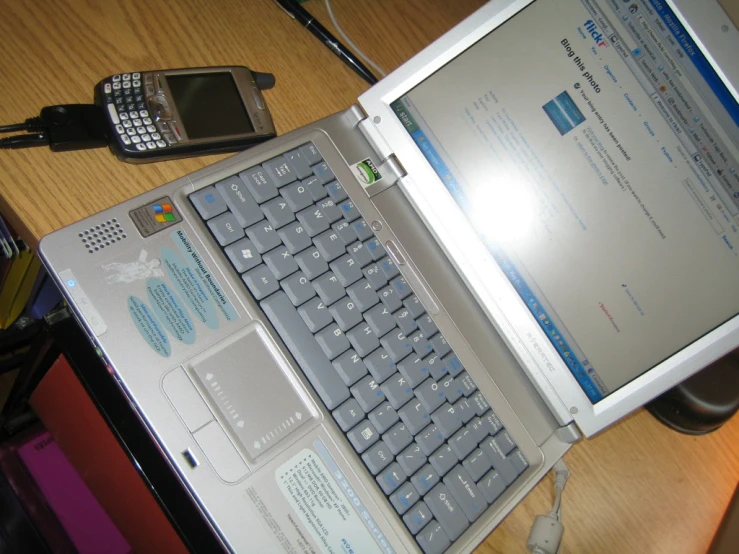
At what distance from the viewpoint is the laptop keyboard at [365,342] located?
1.60 ft

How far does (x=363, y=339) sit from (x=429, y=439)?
12cm

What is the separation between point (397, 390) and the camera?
52 cm

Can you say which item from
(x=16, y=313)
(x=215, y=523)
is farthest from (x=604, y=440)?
(x=16, y=313)

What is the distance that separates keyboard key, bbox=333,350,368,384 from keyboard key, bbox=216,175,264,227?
0.16 meters

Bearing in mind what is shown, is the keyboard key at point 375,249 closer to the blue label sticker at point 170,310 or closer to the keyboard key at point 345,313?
the keyboard key at point 345,313

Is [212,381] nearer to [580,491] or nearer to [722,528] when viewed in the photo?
[580,491]

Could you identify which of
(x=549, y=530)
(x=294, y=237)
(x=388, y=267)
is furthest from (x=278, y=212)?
(x=549, y=530)

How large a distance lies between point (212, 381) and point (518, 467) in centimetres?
35

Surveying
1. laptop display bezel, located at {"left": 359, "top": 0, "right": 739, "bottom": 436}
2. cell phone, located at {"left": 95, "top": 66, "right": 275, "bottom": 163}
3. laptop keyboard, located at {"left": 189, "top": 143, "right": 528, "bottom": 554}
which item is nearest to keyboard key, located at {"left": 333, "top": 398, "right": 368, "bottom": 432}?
laptop keyboard, located at {"left": 189, "top": 143, "right": 528, "bottom": 554}

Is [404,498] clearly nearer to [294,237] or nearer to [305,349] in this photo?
[305,349]

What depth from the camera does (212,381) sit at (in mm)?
441

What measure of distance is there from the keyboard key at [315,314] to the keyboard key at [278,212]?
8 cm

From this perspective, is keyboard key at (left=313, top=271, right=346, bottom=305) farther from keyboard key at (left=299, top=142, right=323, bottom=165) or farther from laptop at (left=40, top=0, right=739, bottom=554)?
keyboard key at (left=299, top=142, right=323, bottom=165)

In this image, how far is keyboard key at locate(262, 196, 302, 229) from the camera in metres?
0.51
